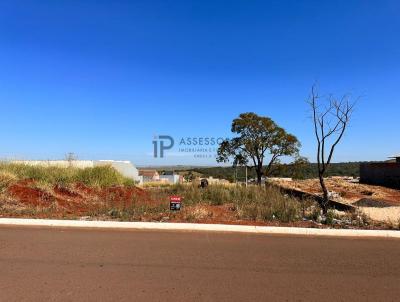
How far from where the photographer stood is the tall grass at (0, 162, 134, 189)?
17277 mm

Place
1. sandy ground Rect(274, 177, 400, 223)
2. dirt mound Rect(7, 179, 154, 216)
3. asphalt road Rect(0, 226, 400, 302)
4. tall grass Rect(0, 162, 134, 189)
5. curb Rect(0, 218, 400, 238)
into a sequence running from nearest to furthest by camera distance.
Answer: asphalt road Rect(0, 226, 400, 302) < curb Rect(0, 218, 400, 238) < dirt mound Rect(7, 179, 154, 216) < sandy ground Rect(274, 177, 400, 223) < tall grass Rect(0, 162, 134, 189)

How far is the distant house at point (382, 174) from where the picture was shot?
3372 centimetres

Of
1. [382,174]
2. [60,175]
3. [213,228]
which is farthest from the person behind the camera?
[382,174]

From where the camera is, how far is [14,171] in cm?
1783

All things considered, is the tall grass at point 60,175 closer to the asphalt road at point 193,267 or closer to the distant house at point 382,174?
the asphalt road at point 193,267

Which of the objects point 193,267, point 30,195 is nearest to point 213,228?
point 193,267

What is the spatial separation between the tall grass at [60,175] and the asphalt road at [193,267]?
354 inches

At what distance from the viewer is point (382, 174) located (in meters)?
36.5

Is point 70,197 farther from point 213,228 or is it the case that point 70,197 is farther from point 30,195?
point 213,228

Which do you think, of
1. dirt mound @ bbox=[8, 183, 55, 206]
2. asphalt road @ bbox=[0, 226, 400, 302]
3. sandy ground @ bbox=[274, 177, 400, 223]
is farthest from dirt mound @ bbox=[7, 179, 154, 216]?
sandy ground @ bbox=[274, 177, 400, 223]

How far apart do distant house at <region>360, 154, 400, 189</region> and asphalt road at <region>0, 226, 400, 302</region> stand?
28.1 m

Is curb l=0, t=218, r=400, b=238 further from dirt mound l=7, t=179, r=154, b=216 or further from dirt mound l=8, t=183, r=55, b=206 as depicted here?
dirt mound l=8, t=183, r=55, b=206

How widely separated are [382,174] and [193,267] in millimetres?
34535

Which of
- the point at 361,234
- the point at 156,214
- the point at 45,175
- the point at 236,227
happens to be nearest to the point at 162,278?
the point at 236,227
